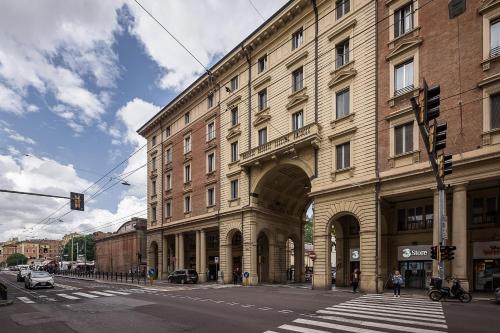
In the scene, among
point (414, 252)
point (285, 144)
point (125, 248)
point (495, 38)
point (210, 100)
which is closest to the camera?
point (495, 38)

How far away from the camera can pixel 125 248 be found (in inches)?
2427

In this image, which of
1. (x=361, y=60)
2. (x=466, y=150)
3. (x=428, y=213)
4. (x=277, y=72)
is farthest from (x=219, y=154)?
(x=466, y=150)

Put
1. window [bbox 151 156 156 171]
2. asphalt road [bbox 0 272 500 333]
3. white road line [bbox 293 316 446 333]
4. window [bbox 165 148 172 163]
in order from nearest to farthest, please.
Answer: white road line [bbox 293 316 446 333] → asphalt road [bbox 0 272 500 333] → window [bbox 165 148 172 163] → window [bbox 151 156 156 171]

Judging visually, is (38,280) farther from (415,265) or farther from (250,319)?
(415,265)

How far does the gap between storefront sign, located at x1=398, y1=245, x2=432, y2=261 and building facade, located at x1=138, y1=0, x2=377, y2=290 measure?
2983mm

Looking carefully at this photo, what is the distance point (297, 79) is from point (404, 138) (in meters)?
11.8

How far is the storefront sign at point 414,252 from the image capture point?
26723 millimetres

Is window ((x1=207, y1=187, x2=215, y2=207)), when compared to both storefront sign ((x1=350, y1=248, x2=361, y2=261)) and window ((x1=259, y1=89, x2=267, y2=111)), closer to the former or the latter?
window ((x1=259, y1=89, x2=267, y2=111))

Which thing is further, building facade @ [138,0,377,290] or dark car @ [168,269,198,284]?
dark car @ [168,269,198,284]

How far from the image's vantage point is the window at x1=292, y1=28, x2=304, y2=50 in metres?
33.1

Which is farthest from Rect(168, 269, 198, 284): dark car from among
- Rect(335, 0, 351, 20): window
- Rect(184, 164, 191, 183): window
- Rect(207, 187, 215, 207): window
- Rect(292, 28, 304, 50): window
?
Rect(335, 0, 351, 20): window

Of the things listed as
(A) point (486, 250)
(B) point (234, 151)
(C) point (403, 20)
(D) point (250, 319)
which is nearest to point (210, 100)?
(B) point (234, 151)

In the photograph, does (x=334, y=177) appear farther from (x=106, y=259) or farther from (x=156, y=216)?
(x=106, y=259)

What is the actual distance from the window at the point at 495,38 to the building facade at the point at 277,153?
7291 millimetres
